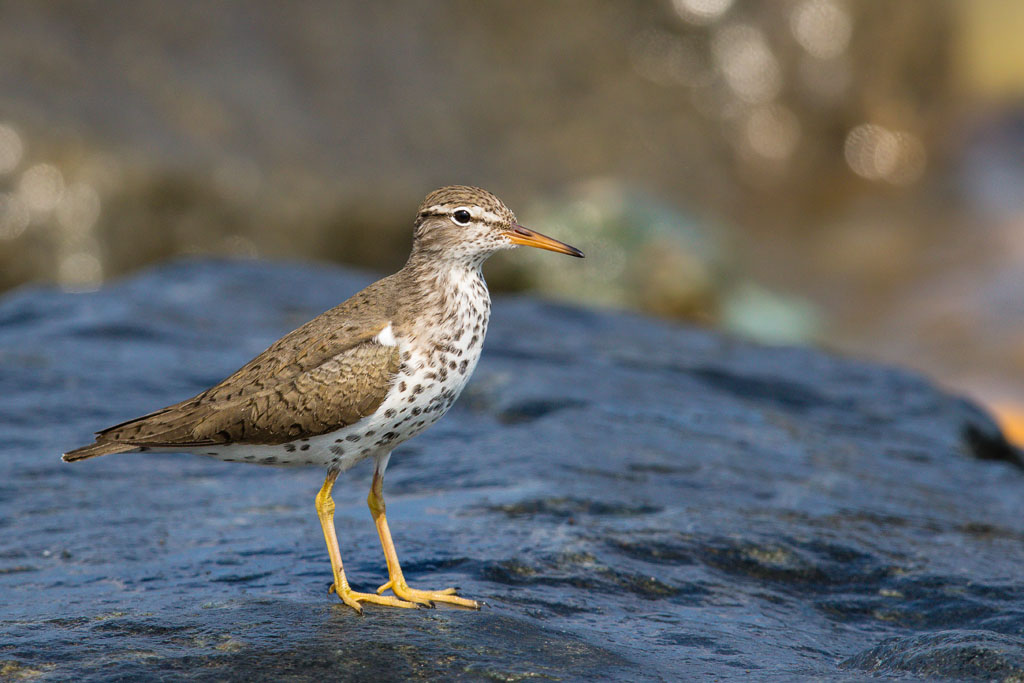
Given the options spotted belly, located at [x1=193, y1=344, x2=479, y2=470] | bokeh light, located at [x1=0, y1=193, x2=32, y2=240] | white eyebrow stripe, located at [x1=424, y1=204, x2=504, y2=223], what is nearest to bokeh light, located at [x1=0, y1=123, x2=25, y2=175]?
bokeh light, located at [x1=0, y1=193, x2=32, y2=240]

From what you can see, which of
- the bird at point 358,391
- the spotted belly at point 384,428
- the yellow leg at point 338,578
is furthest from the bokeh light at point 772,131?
the yellow leg at point 338,578

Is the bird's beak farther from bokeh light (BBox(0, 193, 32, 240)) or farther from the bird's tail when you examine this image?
bokeh light (BBox(0, 193, 32, 240))

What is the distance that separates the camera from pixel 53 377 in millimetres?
9727

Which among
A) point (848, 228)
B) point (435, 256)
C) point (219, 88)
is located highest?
point (219, 88)

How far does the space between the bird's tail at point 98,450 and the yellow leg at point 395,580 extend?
1.37 m

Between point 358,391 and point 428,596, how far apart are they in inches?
46.2

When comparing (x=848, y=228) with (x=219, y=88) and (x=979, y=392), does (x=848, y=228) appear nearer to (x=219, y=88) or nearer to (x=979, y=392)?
(x=979, y=392)

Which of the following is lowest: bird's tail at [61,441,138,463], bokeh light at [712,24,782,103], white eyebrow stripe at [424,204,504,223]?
bird's tail at [61,441,138,463]

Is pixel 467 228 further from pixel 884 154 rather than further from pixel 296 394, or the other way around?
pixel 884 154

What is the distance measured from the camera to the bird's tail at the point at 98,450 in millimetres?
6296

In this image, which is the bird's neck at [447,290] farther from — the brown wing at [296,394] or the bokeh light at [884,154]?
the bokeh light at [884,154]

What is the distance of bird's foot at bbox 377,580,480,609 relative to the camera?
19.9 feet

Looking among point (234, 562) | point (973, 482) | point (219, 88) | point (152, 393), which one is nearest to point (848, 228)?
point (219, 88)

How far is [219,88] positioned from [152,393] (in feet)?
30.2
